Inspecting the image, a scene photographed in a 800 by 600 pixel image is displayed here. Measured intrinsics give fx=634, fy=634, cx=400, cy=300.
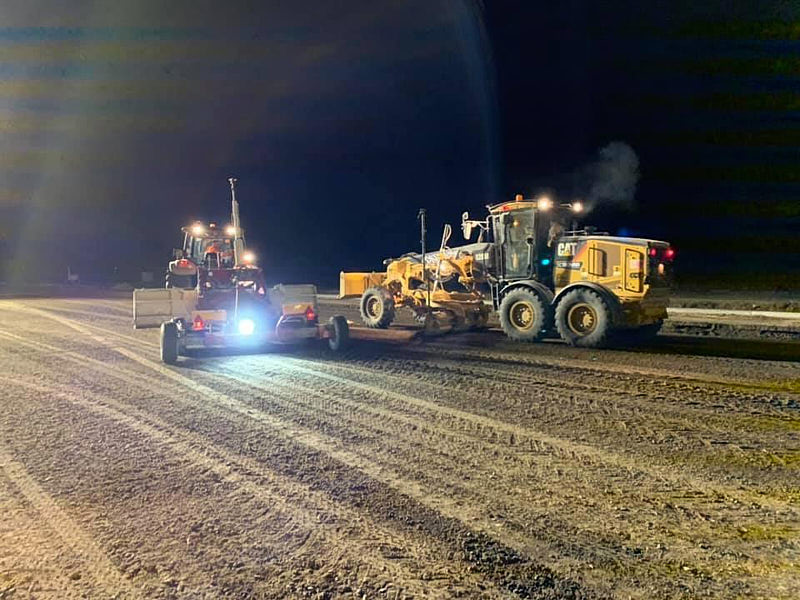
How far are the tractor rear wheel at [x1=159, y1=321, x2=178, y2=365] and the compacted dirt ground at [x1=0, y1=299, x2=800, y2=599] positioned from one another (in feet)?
3.69

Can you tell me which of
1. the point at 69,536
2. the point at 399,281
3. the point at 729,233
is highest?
the point at 729,233

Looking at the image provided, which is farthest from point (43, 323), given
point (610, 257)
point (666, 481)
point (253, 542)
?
point (666, 481)

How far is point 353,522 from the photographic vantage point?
477 cm

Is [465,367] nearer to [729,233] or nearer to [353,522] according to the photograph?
[353,522]

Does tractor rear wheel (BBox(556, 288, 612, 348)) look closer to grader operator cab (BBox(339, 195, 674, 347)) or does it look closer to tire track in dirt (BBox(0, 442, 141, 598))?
grader operator cab (BBox(339, 195, 674, 347))

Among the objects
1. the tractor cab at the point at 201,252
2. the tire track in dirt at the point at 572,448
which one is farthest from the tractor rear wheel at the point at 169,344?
the tire track in dirt at the point at 572,448

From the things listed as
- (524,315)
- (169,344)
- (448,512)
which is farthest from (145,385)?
(524,315)

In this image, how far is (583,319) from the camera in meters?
13.1

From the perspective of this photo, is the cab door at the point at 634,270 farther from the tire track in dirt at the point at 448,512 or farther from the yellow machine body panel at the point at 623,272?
the tire track in dirt at the point at 448,512

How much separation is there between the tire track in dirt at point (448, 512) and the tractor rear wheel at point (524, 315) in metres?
7.14

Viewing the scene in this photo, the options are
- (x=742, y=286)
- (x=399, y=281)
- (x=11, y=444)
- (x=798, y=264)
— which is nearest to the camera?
(x=11, y=444)

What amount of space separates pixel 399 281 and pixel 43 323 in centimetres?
1138

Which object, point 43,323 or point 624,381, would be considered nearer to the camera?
point 624,381

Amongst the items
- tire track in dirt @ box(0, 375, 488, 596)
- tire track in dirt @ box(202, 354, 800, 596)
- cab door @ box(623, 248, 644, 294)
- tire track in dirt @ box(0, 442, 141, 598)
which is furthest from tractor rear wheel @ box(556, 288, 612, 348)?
tire track in dirt @ box(0, 442, 141, 598)
